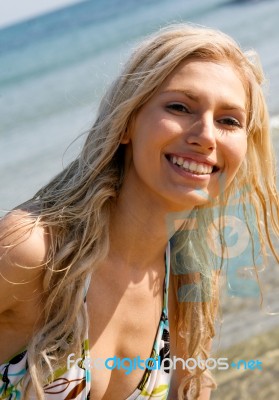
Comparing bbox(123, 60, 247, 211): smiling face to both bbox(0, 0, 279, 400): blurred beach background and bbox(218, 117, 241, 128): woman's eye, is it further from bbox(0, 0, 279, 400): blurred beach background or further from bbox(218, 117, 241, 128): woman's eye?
bbox(0, 0, 279, 400): blurred beach background

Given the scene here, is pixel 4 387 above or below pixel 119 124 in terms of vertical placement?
below

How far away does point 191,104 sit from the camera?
281cm

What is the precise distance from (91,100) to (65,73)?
218 inches

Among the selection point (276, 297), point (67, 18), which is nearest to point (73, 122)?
point (276, 297)

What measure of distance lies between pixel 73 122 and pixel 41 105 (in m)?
2.89

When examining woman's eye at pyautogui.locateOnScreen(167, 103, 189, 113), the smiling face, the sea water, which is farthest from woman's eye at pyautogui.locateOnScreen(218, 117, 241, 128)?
the sea water

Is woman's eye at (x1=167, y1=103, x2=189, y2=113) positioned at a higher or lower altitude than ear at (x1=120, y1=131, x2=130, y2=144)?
higher

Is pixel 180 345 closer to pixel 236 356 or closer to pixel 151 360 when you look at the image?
pixel 151 360

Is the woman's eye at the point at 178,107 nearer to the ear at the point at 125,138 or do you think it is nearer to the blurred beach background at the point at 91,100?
the ear at the point at 125,138

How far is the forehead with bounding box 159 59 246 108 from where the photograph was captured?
281 centimetres

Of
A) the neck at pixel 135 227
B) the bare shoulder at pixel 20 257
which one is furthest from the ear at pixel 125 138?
the bare shoulder at pixel 20 257

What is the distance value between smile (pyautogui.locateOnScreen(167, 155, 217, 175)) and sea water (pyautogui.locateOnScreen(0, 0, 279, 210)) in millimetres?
663

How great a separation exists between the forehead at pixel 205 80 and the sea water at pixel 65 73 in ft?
1.48

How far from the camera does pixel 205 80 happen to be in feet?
9.26
